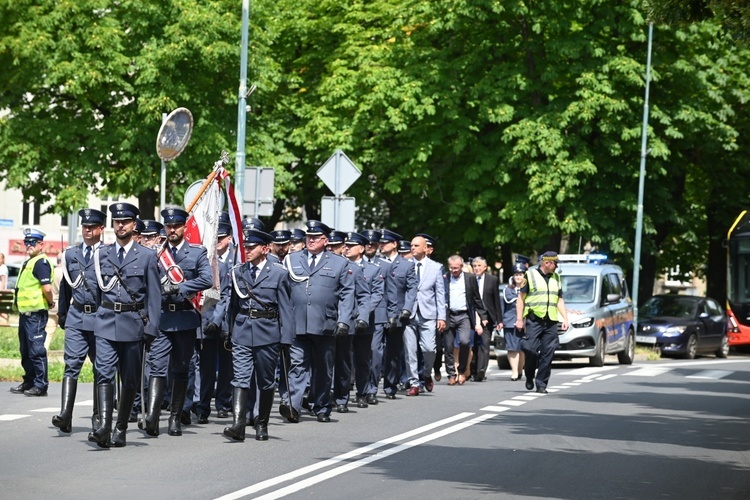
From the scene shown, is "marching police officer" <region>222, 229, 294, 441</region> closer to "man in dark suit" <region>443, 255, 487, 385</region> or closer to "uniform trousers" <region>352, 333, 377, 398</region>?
"uniform trousers" <region>352, 333, 377, 398</region>

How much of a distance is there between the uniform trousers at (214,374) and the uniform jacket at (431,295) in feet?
16.6

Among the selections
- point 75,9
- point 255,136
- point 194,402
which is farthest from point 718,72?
point 194,402

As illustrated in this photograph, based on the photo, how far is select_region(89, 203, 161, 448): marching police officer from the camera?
12.4m

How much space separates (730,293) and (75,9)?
18.3 meters

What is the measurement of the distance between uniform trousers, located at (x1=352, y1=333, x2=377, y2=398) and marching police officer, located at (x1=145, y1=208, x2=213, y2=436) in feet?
11.4

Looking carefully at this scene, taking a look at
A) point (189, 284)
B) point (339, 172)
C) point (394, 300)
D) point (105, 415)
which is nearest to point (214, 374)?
point (189, 284)

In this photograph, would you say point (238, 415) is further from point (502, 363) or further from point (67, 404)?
point (502, 363)

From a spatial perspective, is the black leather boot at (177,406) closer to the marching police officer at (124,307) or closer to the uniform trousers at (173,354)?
→ the uniform trousers at (173,354)

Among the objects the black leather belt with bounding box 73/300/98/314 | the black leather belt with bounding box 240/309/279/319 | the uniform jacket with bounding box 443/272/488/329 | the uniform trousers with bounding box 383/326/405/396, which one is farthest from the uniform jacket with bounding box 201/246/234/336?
the uniform jacket with bounding box 443/272/488/329

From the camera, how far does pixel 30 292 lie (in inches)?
674

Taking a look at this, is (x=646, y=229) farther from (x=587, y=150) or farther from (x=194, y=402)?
(x=194, y=402)

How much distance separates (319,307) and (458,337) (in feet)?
22.1

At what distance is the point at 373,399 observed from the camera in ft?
57.9

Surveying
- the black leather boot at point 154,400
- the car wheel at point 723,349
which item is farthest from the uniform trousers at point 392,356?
the car wheel at point 723,349
